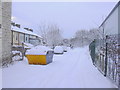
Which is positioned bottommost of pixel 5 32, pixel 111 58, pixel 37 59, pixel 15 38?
pixel 37 59

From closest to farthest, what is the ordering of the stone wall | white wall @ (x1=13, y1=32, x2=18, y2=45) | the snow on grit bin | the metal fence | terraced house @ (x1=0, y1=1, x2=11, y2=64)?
the metal fence < terraced house @ (x1=0, y1=1, x2=11, y2=64) < the stone wall < the snow on grit bin < white wall @ (x1=13, y1=32, x2=18, y2=45)

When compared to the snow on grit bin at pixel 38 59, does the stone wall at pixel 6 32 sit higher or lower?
higher

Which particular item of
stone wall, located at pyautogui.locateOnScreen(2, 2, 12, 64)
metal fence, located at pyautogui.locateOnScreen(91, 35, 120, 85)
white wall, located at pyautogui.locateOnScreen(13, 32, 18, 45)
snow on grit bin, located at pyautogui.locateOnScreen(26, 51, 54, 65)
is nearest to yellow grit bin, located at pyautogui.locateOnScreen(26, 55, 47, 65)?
snow on grit bin, located at pyautogui.locateOnScreen(26, 51, 54, 65)

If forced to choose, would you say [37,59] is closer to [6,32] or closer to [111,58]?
[6,32]

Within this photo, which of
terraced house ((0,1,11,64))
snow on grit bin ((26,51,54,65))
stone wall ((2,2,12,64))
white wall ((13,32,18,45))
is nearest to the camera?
terraced house ((0,1,11,64))

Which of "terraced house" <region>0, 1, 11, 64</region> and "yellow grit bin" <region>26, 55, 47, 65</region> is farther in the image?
"yellow grit bin" <region>26, 55, 47, 65</region>

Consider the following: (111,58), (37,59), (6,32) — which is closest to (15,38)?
(6,32)

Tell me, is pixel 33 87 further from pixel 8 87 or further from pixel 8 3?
pixel 8 3

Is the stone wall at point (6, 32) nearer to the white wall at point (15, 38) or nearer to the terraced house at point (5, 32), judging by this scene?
the terraced house at point (5, 32)

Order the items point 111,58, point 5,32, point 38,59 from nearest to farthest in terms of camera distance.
Answer: point 111,58
point 5,32
point 38,59

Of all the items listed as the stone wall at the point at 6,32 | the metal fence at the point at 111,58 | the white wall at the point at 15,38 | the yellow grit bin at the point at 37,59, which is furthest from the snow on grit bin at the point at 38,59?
the white wall at the point at 15,38

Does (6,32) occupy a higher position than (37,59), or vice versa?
(6,32)

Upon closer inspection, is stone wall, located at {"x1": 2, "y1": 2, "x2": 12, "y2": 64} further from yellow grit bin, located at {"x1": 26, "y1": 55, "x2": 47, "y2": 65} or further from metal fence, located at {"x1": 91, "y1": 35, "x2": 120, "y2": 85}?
metal fence, located at {"x1": 91, "y1": 35, "x2": 120, "y2": 85}

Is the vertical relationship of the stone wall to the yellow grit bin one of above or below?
above
